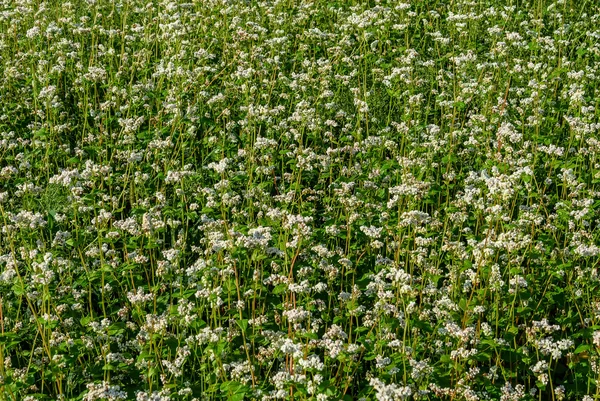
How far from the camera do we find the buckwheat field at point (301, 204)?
459cm

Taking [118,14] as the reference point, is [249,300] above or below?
below

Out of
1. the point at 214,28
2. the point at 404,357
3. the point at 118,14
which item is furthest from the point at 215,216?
the point at 118,14

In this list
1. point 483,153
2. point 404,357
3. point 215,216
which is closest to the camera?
point 404,357

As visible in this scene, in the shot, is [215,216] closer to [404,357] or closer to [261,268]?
[261,268]

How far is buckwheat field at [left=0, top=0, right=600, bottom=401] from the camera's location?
4594 millimetres

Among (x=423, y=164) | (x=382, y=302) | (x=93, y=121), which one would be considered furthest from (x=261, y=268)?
(x=93, y=121)

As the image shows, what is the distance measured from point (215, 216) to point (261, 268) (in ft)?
3.66

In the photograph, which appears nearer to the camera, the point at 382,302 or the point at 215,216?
the point at 382,302

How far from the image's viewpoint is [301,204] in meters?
6.13

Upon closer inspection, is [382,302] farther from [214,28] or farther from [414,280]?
[214,28]

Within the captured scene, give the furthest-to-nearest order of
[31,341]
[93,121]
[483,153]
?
[93,121] < [483,153] < [31,341]

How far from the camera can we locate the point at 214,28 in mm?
9781

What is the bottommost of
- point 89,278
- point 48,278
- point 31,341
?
point 31,341

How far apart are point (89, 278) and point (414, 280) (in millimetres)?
2159
